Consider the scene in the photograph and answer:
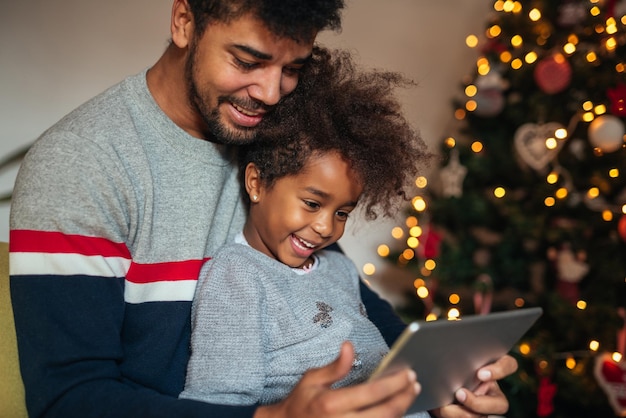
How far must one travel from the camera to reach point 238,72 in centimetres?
130

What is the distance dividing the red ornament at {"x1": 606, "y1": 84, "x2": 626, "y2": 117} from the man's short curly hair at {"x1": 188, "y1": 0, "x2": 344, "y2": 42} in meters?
1.49

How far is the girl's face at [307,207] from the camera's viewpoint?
1.37m

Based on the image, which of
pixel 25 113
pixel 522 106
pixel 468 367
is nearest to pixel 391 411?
pixel 468 367

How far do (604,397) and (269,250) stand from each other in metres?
1.67

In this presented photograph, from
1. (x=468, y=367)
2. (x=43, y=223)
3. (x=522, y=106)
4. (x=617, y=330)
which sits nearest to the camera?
(x=43, y=223)

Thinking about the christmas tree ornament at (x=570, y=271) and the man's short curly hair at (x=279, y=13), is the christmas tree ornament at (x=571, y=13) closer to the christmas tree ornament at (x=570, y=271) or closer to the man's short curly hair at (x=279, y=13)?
the christmas tree ornament at (x=570, y=271)

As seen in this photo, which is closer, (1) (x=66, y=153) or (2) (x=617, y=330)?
(1) (x=66, y=153)

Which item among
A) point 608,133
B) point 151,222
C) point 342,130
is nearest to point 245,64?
point 342,130

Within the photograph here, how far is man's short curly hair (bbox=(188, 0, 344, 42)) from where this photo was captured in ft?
4.04

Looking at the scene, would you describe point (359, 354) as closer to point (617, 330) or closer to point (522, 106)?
point (617, 330)

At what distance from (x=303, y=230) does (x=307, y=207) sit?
51 mm

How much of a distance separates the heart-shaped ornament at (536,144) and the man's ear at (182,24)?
65.4 inches

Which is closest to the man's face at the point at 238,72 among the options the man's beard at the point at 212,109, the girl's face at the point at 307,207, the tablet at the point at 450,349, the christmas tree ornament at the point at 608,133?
the man's beard at the point at 212,109

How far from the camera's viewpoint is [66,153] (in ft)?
3.81
